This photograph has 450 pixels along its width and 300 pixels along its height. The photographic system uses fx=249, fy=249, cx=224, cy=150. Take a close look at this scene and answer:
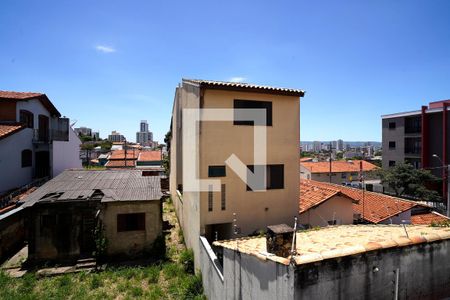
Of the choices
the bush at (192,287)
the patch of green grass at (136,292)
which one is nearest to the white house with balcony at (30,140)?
the patch of green grass at (136,292)

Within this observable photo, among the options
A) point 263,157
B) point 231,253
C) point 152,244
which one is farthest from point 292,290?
point 152,244

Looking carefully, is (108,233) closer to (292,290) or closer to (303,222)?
(303,222)

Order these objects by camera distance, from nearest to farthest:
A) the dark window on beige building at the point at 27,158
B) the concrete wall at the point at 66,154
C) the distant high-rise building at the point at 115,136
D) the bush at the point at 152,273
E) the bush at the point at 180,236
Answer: the bush at the point at 152,273
the bush at the point at 180,236
the dark window on beige building at the point at 27,158
the concrete wall at the point at 66,154
the distant high-rise building at the point at 115,136

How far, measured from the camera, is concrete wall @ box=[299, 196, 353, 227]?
43.8ft

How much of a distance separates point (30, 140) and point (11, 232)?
31.3ft

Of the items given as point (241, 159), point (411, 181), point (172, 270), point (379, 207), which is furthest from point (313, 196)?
point (411, 181)

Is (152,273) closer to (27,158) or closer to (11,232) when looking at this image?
(11,232)

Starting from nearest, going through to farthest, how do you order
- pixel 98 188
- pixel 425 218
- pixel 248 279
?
pixel 248 279, pixel 98 188, pixel 425 218

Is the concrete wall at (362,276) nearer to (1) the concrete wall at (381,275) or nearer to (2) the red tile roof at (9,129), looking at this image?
(1) the concrete wall at (381,275)

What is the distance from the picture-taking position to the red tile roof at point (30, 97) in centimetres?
1981

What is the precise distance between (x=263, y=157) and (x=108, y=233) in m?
9.26

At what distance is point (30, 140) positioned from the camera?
68.7 ft

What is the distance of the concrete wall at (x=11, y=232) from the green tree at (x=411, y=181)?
3751cm
